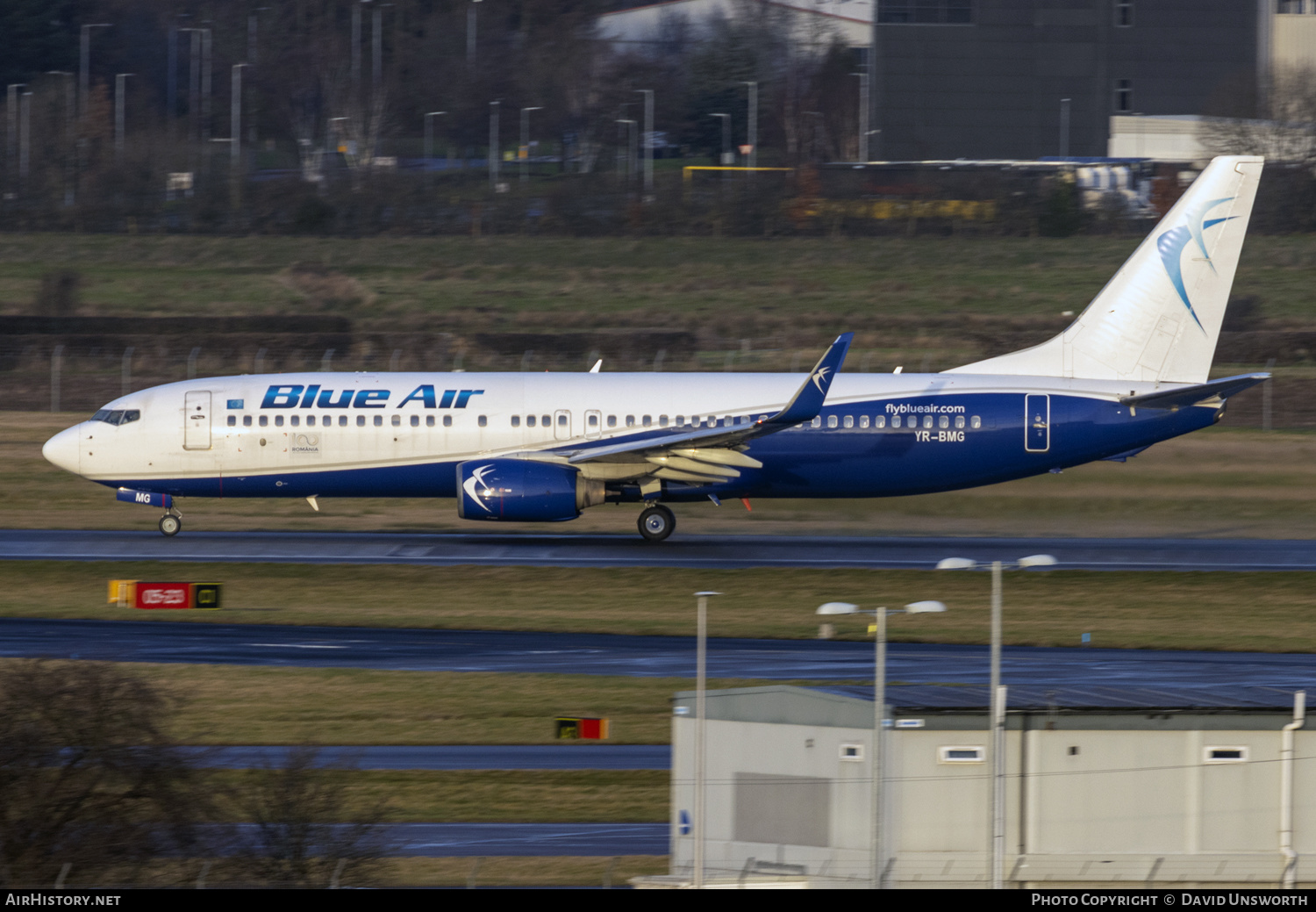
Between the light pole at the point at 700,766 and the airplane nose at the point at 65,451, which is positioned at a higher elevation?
the airplane nose at the point at 65,451

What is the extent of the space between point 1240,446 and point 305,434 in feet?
98.4

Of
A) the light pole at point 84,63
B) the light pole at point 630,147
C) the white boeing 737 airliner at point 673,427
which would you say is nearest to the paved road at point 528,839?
the white boeing 737 airliner at point 673,427

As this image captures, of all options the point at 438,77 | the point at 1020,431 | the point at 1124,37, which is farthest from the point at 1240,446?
the point at 438,77

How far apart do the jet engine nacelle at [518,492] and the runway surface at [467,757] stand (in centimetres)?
1508

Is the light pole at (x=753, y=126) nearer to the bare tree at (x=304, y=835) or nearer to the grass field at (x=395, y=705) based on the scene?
the grass field at (x=395, y=705)

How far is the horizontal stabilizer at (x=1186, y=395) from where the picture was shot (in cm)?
4181

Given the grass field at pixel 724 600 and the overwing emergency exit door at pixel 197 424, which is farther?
the overwing emergency exit door at pixel 197 424

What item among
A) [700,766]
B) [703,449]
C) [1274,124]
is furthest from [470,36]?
[700,766]

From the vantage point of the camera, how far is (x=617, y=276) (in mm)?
90562

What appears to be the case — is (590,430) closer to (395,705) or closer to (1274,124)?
(395,705)

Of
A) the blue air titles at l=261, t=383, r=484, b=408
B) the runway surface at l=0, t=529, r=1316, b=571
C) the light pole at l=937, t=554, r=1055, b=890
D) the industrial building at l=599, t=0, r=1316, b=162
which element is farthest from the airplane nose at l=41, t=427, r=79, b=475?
the industrial building at l=599, t=0, r=1316, b=162

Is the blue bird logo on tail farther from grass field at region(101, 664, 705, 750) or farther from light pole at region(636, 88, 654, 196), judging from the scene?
light pole at region(636, 88, 654, 196)

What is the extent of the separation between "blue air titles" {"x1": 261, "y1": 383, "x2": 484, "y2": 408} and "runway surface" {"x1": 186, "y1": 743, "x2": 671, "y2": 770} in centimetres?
1767

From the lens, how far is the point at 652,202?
343 feet
